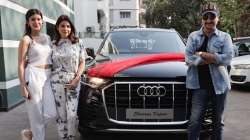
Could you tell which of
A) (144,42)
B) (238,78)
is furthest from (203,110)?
(238,78)

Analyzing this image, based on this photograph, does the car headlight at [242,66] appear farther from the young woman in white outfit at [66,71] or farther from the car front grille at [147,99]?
the young woman in white outfit at [66,71]

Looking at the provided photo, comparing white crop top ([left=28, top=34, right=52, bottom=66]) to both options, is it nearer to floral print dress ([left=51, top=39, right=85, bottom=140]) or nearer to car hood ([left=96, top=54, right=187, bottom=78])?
floral print dress ([left=51, top=39, right=85, bottom=140])

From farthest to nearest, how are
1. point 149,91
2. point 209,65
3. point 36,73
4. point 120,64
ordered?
point 120,64, point 149,91, point 36,73, point 209,65

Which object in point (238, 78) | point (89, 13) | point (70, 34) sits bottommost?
point (238, 78)

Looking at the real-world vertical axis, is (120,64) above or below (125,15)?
below

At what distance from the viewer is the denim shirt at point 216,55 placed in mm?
5078

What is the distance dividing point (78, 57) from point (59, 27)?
43cm

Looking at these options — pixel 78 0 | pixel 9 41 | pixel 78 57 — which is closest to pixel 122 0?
pixel 78 0

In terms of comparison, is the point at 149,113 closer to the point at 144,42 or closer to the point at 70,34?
the point at 70,34

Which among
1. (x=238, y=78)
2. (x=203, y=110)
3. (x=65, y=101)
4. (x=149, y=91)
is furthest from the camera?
(x=238, y=78)

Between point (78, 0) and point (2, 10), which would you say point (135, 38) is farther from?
point (78, 0)

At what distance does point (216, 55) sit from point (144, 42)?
258cm

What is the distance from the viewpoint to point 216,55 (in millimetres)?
5000

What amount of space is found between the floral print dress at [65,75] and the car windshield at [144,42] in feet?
5.60
